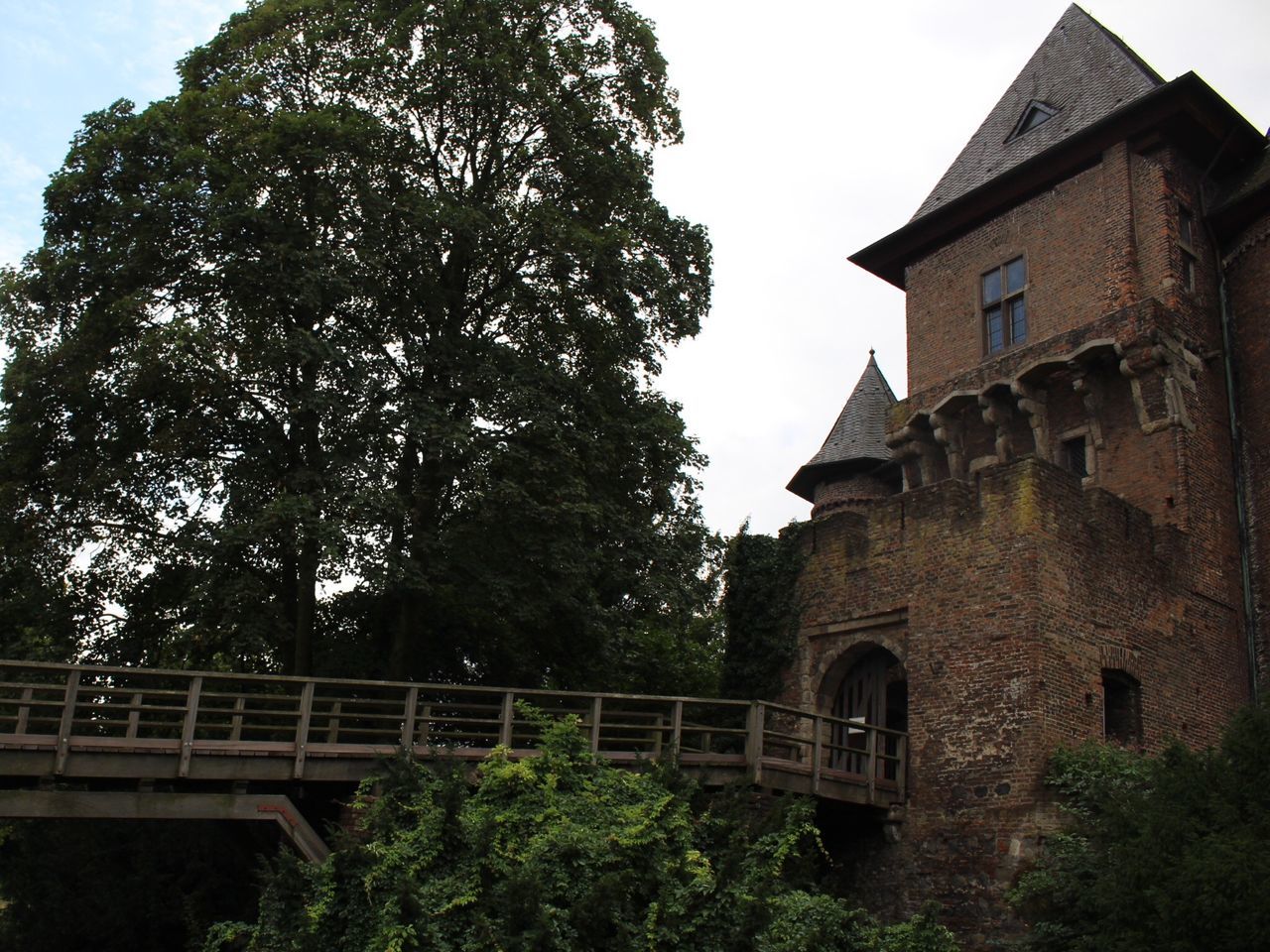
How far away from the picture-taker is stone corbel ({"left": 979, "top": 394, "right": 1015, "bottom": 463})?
21750mm

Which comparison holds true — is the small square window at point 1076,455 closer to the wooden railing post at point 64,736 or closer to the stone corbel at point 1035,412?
the stone corbel at point 1035,412

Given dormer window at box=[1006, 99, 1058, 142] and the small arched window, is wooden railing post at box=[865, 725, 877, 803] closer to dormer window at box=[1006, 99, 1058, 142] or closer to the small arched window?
the small arched window

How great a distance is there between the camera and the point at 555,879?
42.5 feet

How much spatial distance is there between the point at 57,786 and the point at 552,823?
17.6 ft

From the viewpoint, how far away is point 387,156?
67.4 ft

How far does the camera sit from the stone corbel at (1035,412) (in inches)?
832

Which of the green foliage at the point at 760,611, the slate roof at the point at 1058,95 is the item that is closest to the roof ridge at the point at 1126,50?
the slate roof at the point at 1058,95

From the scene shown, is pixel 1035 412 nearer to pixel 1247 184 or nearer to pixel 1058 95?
pixel 1247 184

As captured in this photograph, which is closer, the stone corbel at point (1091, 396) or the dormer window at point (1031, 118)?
the stone corbel at point (1091, 396)

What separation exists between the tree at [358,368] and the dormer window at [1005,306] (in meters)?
5.63

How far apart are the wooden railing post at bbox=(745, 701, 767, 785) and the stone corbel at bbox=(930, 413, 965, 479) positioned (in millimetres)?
8402

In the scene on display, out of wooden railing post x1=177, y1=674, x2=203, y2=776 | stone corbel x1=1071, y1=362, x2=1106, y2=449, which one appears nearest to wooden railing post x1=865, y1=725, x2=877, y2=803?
stone corbel x1=1071, y1=362, x2=1106, y2=449

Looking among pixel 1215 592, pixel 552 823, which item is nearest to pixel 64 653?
pixel 552 823

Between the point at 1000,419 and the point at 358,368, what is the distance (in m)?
10.6
